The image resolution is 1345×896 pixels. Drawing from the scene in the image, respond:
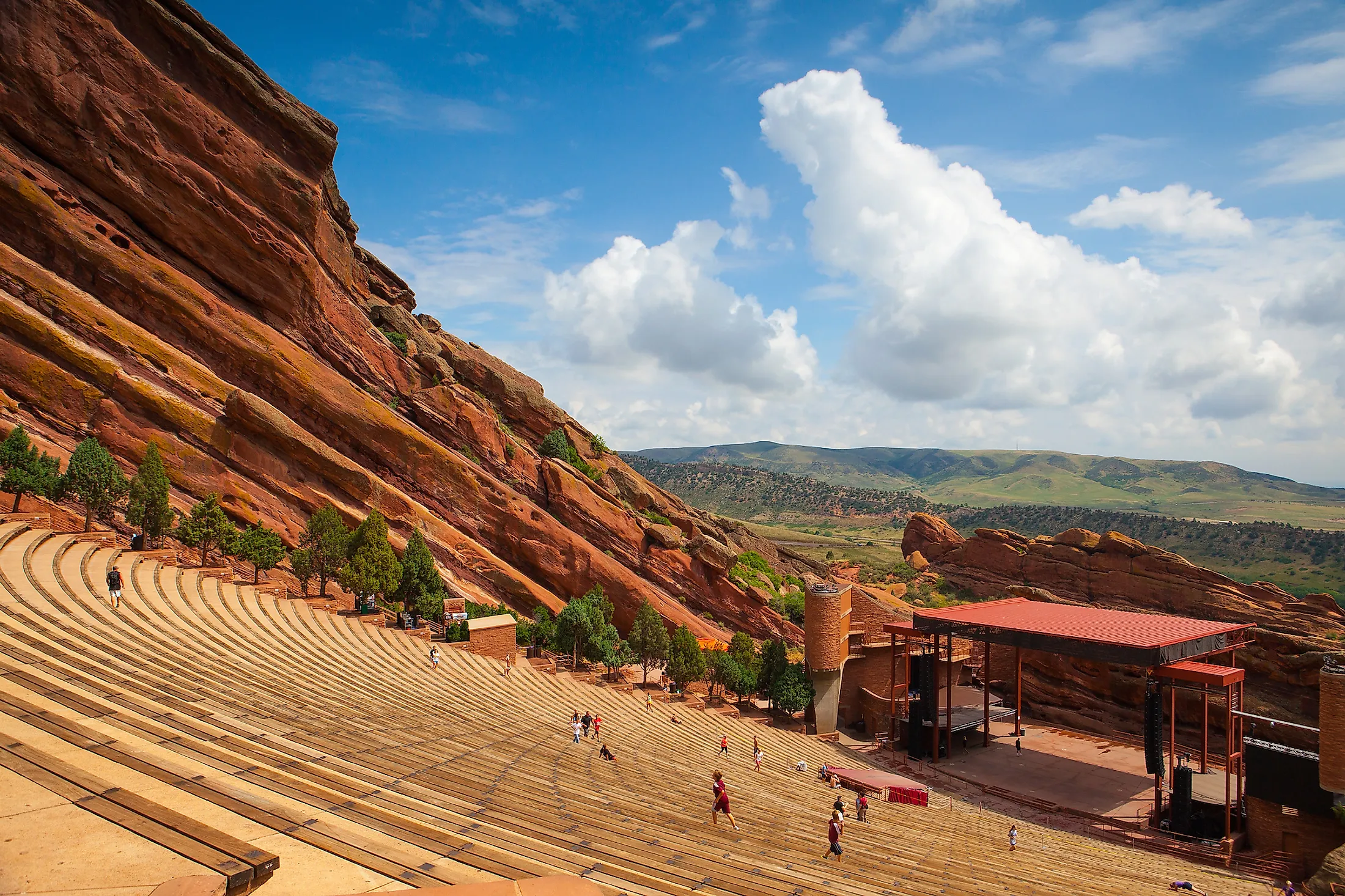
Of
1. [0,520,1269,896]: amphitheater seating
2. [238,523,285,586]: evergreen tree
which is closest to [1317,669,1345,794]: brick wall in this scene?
[0,520,1269,896]: amphitheater seating

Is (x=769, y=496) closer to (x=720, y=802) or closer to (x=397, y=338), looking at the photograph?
(x=397, y=338)

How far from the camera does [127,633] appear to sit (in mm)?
14375

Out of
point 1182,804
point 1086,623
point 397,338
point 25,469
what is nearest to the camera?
point 1182,804

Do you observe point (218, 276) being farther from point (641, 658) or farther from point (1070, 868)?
point (1070, 868)

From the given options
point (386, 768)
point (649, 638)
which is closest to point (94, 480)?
point (649, 638)

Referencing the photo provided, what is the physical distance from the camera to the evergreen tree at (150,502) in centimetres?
2739

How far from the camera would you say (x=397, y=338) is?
45625 millimetres

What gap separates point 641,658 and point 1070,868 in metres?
21.6

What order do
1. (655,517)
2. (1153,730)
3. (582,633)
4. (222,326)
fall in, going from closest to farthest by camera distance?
1. (1153,730)
2. (582,633)
3. (222,326)
4. (655,517)

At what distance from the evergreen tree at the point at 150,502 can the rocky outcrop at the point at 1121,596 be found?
1870 inches

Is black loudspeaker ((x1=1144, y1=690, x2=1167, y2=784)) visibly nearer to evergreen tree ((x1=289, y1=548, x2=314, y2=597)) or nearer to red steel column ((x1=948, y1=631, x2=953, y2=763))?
red steel column ((x1=948, y1=631, x2=953, y2=763))

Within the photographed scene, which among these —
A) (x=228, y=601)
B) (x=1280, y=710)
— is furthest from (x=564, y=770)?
(x=1280, y=710)

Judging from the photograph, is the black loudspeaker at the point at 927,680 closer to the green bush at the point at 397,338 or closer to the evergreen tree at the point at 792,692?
the evergreen tree at the point at 792,692

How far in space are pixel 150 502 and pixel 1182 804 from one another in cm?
4182
